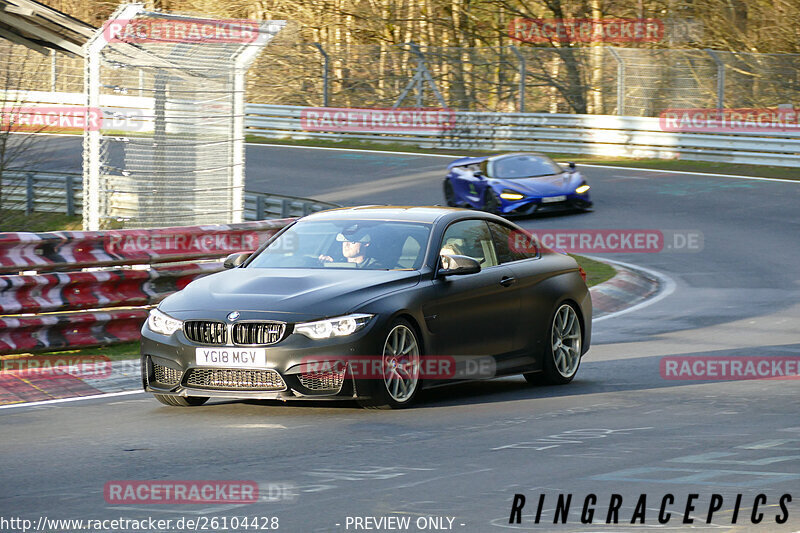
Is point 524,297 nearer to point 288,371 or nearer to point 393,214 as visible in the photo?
point 393,214

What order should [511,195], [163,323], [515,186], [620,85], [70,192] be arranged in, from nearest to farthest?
[163,323]
[511,195]
[515,186]
[70,192]
[620,85]

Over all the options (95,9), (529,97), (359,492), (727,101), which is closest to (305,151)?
(529,97)

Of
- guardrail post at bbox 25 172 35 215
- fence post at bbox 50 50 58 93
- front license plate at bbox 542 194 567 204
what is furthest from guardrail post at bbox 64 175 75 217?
front license plate at bbox 542 194 567 204

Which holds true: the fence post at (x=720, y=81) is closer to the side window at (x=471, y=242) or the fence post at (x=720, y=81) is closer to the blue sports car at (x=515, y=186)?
the blue sports car at (x=515, y=186)

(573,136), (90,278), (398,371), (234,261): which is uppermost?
(573,136)

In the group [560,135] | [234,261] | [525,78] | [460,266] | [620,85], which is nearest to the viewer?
[460,266]

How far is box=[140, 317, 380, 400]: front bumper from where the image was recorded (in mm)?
8719

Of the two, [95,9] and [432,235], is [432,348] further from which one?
[95,9]

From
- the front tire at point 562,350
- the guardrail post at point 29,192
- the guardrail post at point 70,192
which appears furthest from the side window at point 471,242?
the guardrail post at point 29,192

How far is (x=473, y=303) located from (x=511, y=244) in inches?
40.1

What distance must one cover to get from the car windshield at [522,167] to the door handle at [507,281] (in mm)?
14485

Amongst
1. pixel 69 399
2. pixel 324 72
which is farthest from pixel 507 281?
pixel 324 72

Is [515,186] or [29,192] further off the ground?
[515,186]

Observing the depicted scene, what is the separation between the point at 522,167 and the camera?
25.1 meters
